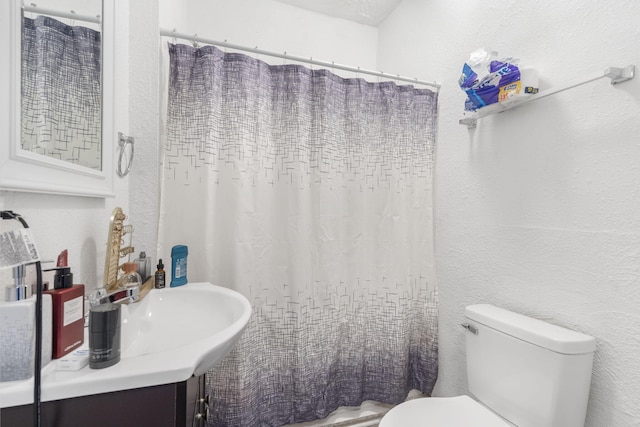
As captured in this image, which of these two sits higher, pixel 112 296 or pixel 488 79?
pixel 488 79

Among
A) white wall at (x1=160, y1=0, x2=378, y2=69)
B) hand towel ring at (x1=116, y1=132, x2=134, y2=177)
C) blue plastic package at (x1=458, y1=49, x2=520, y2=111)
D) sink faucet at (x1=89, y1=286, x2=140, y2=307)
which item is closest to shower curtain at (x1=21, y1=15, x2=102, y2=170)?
hand towel ring at (x1=116, y1=132, x2=134, y2=177)

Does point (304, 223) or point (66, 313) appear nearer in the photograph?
point (66, 313)

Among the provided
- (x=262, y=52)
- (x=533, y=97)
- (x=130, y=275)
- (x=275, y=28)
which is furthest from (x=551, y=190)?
(x=275, y=28)

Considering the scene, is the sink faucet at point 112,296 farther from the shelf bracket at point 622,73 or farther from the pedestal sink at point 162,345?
the shelf bracket at point 622,73

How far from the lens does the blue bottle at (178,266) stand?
1153mm

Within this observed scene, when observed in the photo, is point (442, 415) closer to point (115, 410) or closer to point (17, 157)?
point (115, 410)

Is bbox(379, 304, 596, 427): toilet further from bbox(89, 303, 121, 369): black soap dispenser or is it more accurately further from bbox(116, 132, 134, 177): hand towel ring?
bbox(116, 132, 134, 177): hand towel ring

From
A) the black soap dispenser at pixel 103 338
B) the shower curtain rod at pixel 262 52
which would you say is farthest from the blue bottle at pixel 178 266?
the shower curtain rod at pixel 262 52

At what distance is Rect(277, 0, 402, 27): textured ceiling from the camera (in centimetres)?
187

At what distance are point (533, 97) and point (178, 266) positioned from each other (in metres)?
1.54

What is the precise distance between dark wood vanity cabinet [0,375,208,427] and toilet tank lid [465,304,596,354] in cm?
109

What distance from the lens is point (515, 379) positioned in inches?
40.4

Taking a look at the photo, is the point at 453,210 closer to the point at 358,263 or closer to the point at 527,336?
the point at 358,263

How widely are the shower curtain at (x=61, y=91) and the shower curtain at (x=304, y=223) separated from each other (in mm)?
364
